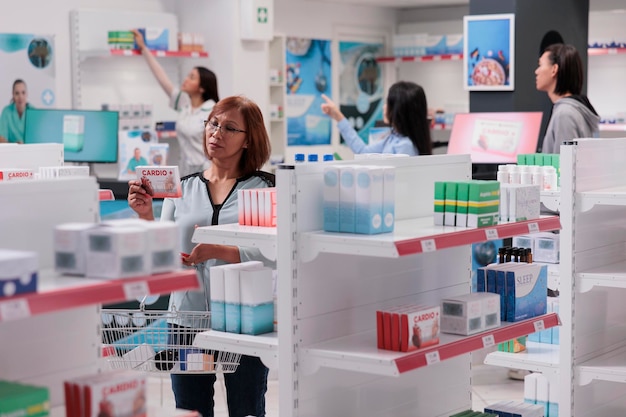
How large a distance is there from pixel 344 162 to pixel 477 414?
3.91ft

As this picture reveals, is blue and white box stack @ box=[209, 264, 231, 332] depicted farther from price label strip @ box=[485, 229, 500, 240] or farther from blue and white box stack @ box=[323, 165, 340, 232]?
price label strip @ box=[485, 229, 500, 240]

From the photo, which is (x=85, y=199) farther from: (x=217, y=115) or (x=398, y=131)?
(x=398, y=131)

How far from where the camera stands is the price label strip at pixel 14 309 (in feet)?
7.70

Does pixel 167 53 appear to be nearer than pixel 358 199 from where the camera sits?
No

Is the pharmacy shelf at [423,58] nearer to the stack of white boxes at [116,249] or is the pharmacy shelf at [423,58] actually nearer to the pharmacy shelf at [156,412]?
the pharmacy shelf at [156,412]

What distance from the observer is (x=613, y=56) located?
12055 mm

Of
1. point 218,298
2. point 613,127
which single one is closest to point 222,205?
point 218,298

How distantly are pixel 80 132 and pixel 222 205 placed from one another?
4189 mm

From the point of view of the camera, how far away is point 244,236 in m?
3.65

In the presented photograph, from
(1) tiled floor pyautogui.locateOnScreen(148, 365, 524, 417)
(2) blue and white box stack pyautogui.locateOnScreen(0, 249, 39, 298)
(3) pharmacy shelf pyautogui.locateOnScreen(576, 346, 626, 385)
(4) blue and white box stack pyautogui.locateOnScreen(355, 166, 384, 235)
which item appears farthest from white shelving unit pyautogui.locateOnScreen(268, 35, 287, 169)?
(2) blue and white box stack pyautogui.locateOnScreen(0, 249, 39, 298)

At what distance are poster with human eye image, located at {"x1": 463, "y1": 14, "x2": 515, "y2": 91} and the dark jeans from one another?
5.36 meters

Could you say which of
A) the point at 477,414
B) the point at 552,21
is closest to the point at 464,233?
the point at 477,414

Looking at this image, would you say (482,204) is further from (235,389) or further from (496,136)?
(496,136)

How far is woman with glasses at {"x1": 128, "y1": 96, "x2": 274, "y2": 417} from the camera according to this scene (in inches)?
165
